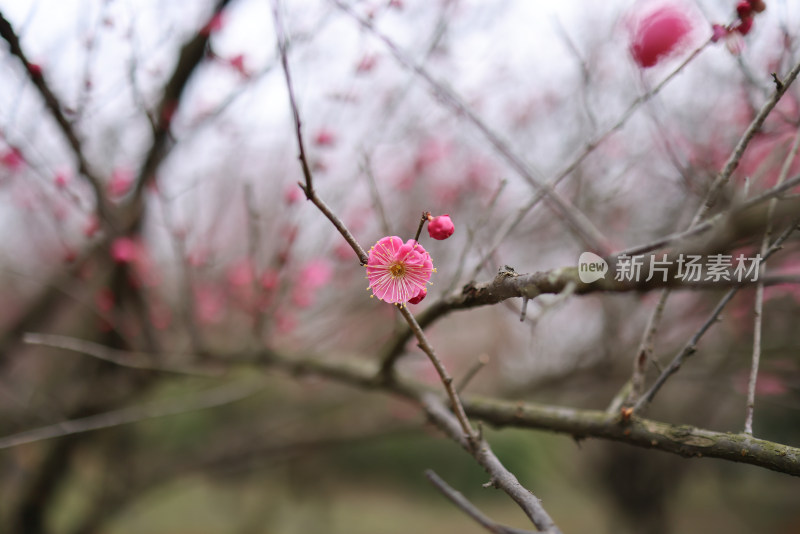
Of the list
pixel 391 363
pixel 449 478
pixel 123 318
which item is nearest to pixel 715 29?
pixel 391 363

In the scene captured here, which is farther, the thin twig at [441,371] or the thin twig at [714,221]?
the thin twig at [441,371]

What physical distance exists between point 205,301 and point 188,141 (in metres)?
1.34

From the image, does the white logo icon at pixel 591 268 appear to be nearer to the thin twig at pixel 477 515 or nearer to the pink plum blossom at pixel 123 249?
the thin twig at pixel 477 515

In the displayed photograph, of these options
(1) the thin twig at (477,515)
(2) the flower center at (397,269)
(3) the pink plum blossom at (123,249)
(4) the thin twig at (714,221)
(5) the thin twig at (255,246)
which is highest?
(3) the pink plum blossom at (123,249)

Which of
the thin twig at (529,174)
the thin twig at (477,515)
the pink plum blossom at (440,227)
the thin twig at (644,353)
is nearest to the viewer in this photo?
the thin twig at (477,515)

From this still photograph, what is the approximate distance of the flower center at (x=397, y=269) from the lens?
1.04 m

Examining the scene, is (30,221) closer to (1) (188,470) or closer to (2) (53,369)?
(2) (53,369)

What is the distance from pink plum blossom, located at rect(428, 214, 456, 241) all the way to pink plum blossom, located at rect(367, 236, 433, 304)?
0.04 m

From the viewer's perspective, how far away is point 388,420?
4.05 metres

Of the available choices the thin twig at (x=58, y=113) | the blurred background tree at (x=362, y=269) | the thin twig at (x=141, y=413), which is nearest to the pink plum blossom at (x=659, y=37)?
the blurred background tree at (x=362, y=269)

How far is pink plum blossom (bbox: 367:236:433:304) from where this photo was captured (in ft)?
3.28

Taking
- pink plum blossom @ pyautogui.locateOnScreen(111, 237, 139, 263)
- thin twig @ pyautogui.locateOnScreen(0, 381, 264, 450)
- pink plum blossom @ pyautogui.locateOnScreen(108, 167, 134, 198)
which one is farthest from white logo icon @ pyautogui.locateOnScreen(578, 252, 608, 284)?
pink plum blossom @ pyautogui.locateOnScreen(108, 167, 134, 198)

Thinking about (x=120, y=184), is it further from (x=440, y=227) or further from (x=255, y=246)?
(x=440, y=227)

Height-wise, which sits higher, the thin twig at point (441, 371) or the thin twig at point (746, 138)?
the thin twig at point (746, 138)
